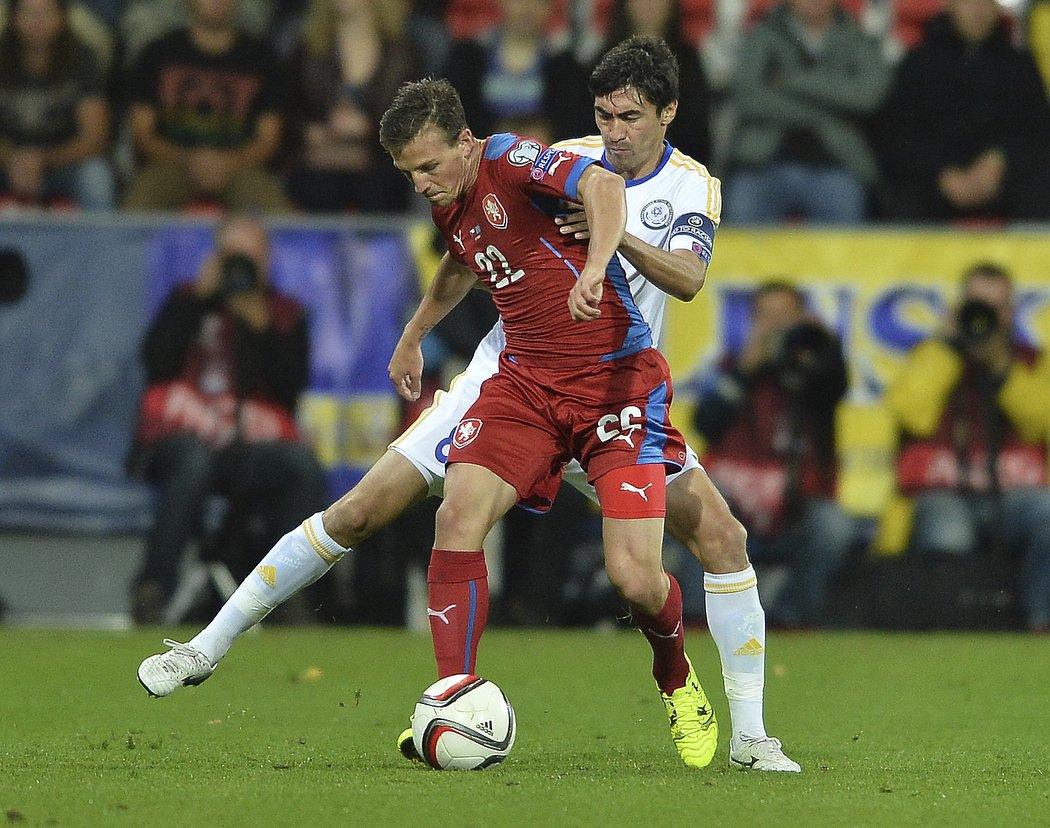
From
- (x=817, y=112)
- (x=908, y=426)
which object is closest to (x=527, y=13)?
(x=817, y=112)

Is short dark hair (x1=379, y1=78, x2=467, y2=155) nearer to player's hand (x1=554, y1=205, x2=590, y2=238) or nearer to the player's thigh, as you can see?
player's hand (x1=554, y1=205, x2=590, y2=238)

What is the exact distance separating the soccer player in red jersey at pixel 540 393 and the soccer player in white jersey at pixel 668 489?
0.50ft

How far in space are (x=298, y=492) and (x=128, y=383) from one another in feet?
4.04

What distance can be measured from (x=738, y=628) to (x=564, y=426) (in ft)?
2.83

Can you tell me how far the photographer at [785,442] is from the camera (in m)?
10.5

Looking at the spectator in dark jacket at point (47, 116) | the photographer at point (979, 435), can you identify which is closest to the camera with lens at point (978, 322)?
the photographer at point (979, 435)

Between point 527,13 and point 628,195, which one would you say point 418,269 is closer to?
point 527,13

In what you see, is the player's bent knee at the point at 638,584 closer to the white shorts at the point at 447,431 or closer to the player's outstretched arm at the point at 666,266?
the white shorts at the point at 447,431

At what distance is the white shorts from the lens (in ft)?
19.1

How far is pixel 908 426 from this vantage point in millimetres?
10617

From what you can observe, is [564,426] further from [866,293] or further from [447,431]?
[866,293]

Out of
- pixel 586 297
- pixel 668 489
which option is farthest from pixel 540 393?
pixel 586 297

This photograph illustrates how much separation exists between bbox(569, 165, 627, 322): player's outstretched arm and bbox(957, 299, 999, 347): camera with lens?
5.76 meters

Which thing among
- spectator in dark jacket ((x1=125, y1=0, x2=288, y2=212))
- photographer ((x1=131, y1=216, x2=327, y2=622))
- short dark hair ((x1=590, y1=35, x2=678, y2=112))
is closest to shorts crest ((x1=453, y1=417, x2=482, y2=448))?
short dark hair ((x1=590, y1=35, x2=678, y2=112))
